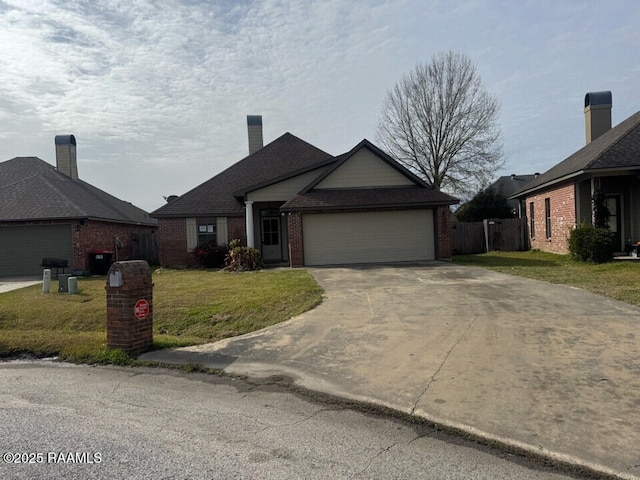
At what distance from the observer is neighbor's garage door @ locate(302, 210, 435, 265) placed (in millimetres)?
18203

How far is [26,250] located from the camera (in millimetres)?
20234

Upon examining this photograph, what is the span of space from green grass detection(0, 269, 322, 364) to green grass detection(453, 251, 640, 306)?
20.4ft

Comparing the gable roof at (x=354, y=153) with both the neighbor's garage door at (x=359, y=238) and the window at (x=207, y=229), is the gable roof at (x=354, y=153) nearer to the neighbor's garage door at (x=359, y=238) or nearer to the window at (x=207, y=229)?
the neighbor's garage door at (x=359, y=238)

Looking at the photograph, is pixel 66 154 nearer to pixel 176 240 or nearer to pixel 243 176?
pixel 176 240

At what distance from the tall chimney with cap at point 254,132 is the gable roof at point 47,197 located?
8.29 m

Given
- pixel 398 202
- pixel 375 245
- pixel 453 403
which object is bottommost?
pixel 453 403

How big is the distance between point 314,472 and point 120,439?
177cm

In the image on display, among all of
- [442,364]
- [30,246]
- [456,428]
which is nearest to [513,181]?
→ [30,246]

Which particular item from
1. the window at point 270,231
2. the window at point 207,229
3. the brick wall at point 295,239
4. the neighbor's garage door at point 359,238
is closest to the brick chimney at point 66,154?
the window at point 207,229

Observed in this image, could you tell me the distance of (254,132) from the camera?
92.1ft

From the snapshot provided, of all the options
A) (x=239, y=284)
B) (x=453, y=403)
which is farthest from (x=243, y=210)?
(x=453, y=403)

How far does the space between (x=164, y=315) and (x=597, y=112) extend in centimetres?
2244

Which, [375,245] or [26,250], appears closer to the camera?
[375,245]

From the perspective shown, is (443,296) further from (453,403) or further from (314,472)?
(314,472)
